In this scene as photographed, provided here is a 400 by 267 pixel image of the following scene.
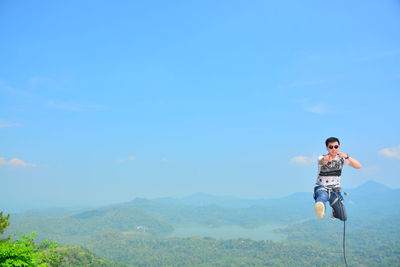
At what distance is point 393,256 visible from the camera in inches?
5674

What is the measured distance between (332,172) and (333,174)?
0.14ft

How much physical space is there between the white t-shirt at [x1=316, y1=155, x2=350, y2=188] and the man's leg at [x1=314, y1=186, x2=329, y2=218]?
13 cm

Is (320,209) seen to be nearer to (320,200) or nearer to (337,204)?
(320,200)

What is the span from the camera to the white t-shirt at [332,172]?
4777 millimetres

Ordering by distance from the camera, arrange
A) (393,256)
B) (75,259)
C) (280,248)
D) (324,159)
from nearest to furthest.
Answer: (324,159)
(75,259)
(393,256)
(280,248)

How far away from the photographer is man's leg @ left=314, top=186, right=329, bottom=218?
4.46 m

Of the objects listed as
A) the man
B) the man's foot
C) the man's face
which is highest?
the man's face

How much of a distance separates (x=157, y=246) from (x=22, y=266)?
176 meters

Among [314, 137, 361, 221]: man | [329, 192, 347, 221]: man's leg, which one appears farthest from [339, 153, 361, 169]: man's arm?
[329, 192, 347, 221]: man's leg

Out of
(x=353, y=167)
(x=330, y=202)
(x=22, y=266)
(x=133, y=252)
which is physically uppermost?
(x=353, y=167)

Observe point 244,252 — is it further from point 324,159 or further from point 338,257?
point 324,159

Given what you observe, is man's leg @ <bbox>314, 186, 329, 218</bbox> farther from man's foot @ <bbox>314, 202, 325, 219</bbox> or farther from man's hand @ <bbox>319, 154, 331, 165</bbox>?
man's hand @ <bbox>319, 154, 331, 165</bbox>

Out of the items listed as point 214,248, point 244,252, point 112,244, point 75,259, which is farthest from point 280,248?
point 75,259

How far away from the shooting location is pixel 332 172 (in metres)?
4.89
